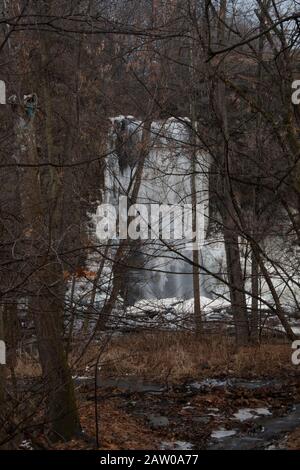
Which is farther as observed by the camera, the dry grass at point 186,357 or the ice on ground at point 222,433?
the dry grass at point 186,357

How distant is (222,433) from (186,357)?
16.4ft

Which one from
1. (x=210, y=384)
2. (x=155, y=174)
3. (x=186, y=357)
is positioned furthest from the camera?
(x=155, y=174)

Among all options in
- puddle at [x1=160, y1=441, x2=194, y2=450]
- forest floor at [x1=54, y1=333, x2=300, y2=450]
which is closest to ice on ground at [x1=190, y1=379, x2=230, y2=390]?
forest floor at [x1=54, y1=333, x2=300, y2=450]

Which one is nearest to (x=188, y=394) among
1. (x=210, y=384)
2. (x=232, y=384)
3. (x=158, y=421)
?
(x=210, y=384)

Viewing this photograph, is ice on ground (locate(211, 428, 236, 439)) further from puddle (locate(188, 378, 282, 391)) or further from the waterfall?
the waterfall

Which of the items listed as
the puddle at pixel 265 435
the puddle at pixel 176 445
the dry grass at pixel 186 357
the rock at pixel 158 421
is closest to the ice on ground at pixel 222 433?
the puddle at pixel 265 435

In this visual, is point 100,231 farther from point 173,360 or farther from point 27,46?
point 27,46

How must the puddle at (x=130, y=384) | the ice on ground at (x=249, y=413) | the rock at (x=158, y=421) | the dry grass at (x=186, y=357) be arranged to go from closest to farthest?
1. the rock at (x=158, y=421)
2. the ice on ground at (x=249, y=413)
3. the puddle at (x=130, y=384)
4. the dry grass at (x=186, y=357)

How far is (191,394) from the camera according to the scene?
36.5 ft

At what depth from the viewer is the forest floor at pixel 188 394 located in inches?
325

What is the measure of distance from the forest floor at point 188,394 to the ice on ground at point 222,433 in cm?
1

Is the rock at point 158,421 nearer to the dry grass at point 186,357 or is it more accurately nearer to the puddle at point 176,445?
the puddle at point 176,445

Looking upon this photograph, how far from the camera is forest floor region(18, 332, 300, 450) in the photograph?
27.1ft

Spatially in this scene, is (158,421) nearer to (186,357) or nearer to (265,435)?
(265,435)
